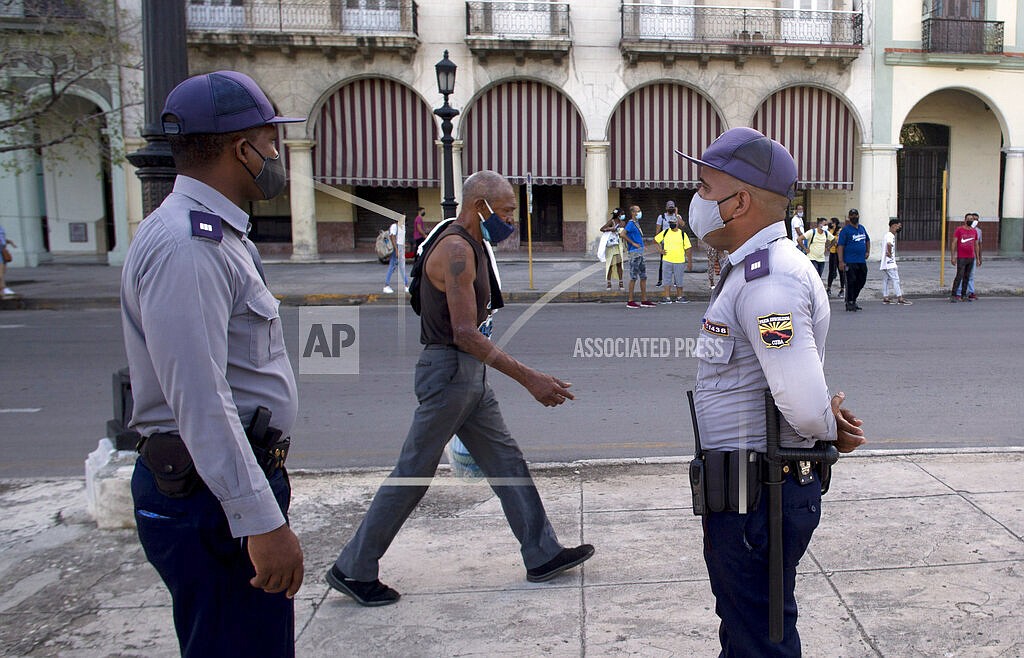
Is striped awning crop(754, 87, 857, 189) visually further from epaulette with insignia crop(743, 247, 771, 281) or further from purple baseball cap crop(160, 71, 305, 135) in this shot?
purple baseball cap crop(160, 71, 305, 135)

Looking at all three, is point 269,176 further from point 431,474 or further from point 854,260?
point 854,260

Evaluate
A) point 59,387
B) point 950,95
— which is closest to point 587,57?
point 950,95

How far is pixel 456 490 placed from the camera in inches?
200

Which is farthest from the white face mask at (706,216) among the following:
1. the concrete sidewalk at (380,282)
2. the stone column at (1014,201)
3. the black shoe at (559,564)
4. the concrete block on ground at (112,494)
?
the stone column at (1014,201)

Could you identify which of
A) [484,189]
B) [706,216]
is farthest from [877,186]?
[706,216]

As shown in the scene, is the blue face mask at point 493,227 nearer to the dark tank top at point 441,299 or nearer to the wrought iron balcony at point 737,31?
the dark tank top at point 441,299

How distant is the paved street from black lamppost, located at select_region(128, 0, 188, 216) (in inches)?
91.0

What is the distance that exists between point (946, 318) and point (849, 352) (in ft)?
13.4

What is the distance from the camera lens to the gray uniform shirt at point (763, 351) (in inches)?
84.7

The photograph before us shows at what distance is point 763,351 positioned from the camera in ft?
7.14

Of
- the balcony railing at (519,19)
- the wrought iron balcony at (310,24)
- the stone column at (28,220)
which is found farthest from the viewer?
the balcony railing at (519,19)

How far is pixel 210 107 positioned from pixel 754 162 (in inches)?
57.7

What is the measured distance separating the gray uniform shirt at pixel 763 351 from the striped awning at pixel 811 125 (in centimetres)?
2402

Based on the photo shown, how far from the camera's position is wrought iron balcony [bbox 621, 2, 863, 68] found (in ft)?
77.5
